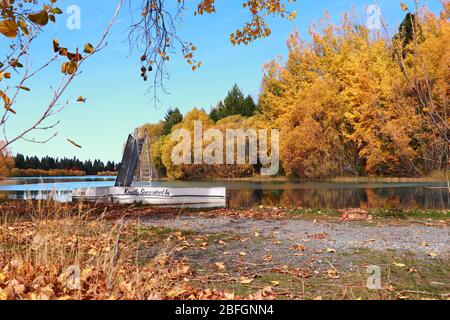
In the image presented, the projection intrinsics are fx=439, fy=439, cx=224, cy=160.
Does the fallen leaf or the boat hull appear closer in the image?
the fallen leaf

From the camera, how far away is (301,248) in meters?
7.64

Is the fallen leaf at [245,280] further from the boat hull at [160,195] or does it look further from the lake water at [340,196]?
the boat hull at [160,195]

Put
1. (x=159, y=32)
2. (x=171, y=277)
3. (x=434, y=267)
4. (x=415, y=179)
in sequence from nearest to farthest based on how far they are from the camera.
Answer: (x=171, y=277)
(x=434, y=267)
(x=159, y=32)
(x=415, y=179)

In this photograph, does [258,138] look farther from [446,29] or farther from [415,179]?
[446,29]

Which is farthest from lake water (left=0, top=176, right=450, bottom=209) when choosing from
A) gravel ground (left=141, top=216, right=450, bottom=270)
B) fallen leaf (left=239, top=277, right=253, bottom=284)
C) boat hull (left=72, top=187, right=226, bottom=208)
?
fallen leaf (left=239, top=277, right=253, bottom=284)

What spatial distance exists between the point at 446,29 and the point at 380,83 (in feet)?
20.3

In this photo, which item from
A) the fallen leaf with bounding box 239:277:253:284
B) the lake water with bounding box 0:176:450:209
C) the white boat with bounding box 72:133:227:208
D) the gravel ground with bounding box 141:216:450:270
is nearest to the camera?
the fallen leaf with bounding box 239:277:253:284

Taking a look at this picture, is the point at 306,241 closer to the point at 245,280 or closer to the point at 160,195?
the point at 245,280

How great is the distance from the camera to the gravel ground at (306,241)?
6824mm

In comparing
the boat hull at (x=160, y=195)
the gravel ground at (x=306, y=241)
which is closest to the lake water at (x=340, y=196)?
the boat hull at (x=160, y=195)

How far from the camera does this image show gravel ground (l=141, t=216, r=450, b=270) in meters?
6.82

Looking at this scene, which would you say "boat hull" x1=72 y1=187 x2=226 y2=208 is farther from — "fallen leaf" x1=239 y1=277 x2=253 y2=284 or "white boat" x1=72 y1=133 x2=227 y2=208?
"fallen leaf" x1=239 y1=277 x2=253 y2=284

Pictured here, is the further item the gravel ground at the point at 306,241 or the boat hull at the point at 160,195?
the boat hull at the point at 160,195
